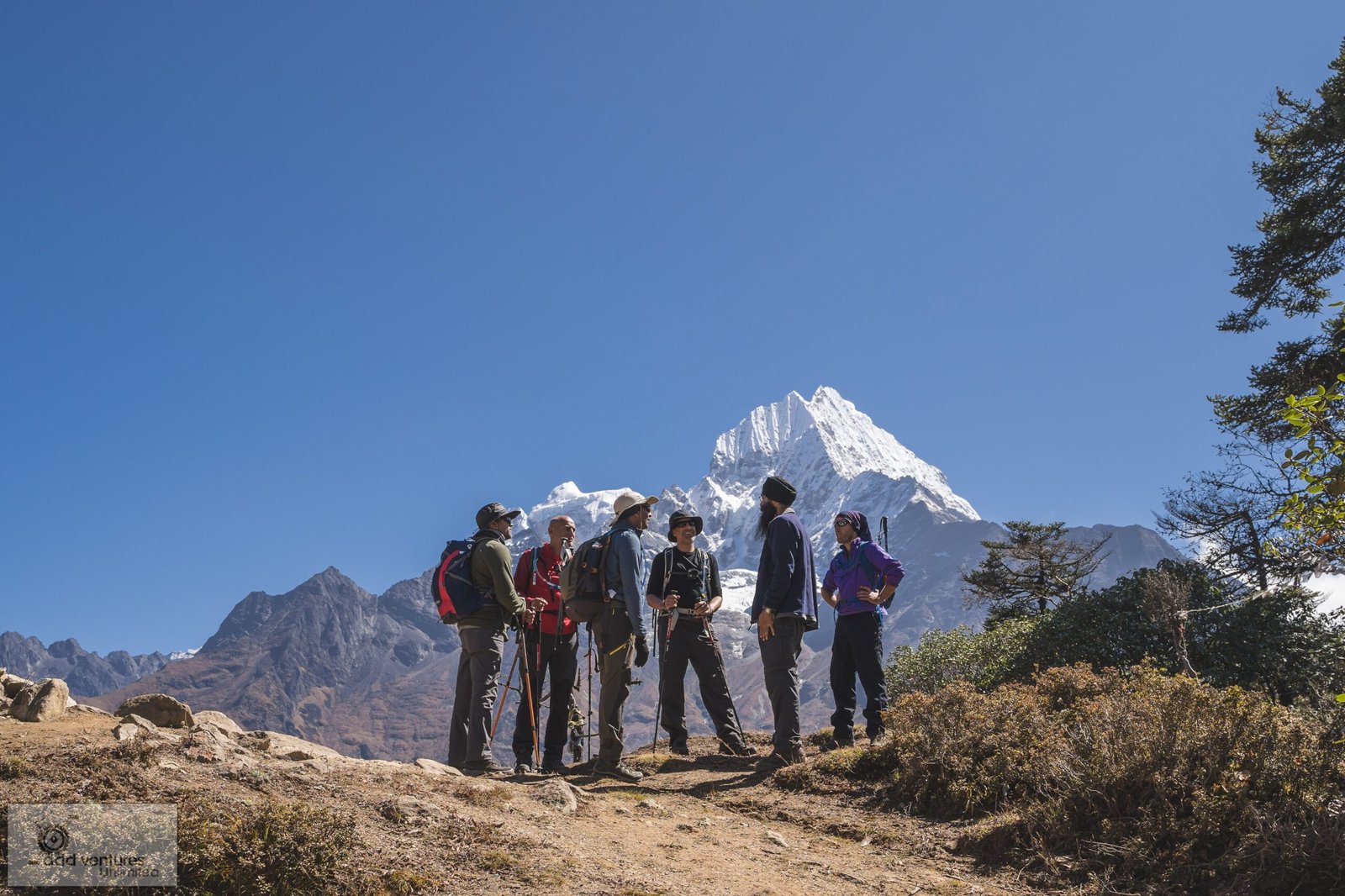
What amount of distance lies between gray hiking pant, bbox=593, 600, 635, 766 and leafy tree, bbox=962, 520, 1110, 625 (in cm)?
2660

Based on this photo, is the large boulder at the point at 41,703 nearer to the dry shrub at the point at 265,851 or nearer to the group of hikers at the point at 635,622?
the group of hikers at the point at 635,622

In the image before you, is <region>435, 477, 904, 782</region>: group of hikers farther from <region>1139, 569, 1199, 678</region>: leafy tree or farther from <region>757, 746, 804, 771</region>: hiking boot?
<region>1139, 569, 1199, 678</region>: leafy tree

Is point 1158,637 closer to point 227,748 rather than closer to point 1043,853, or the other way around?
point 1043,853

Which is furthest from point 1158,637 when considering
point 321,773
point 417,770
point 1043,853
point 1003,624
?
point 321,773

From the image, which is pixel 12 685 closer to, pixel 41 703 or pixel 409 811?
pixel 41 703

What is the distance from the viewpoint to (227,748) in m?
6.07

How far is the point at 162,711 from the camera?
7633 millimetres

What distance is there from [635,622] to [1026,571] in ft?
102

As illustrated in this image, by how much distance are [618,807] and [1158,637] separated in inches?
311

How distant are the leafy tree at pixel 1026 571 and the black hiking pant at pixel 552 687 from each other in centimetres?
2602

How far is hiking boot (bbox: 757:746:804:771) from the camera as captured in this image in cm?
839

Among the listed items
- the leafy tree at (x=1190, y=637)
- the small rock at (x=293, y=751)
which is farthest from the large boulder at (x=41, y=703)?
the leafy tree at (x=1190, y=637)

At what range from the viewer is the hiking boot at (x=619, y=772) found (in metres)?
8.09

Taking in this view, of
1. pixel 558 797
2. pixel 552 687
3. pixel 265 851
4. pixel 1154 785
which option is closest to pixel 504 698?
pixel 552 687
